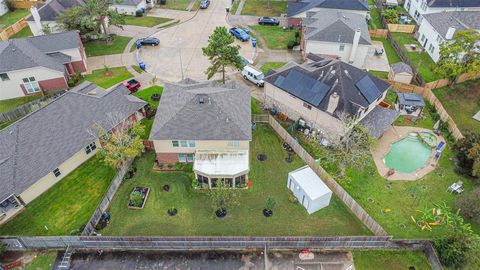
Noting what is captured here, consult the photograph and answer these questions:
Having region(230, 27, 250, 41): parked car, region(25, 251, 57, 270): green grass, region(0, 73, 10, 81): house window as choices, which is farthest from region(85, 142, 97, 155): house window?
region(230, 27, 250, 41): parked car

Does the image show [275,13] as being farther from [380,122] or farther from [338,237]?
[338,237]

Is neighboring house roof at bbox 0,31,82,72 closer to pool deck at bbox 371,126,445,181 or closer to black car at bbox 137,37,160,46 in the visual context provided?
black car at bbox 137,37,160,46

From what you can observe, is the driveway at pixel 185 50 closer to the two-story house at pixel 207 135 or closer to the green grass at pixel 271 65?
the green grass at pixel 271 65

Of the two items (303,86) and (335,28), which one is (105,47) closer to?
(303,86)

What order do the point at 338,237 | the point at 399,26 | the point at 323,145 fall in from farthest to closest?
the point at 399,26
the point at 323,145
the point at 338,237

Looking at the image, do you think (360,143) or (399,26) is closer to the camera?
(360,143)

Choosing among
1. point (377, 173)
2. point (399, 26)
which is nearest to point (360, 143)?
point (377, 173)

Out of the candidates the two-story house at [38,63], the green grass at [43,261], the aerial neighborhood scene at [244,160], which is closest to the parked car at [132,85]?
the aerial neighborhood scene at [244,160]
